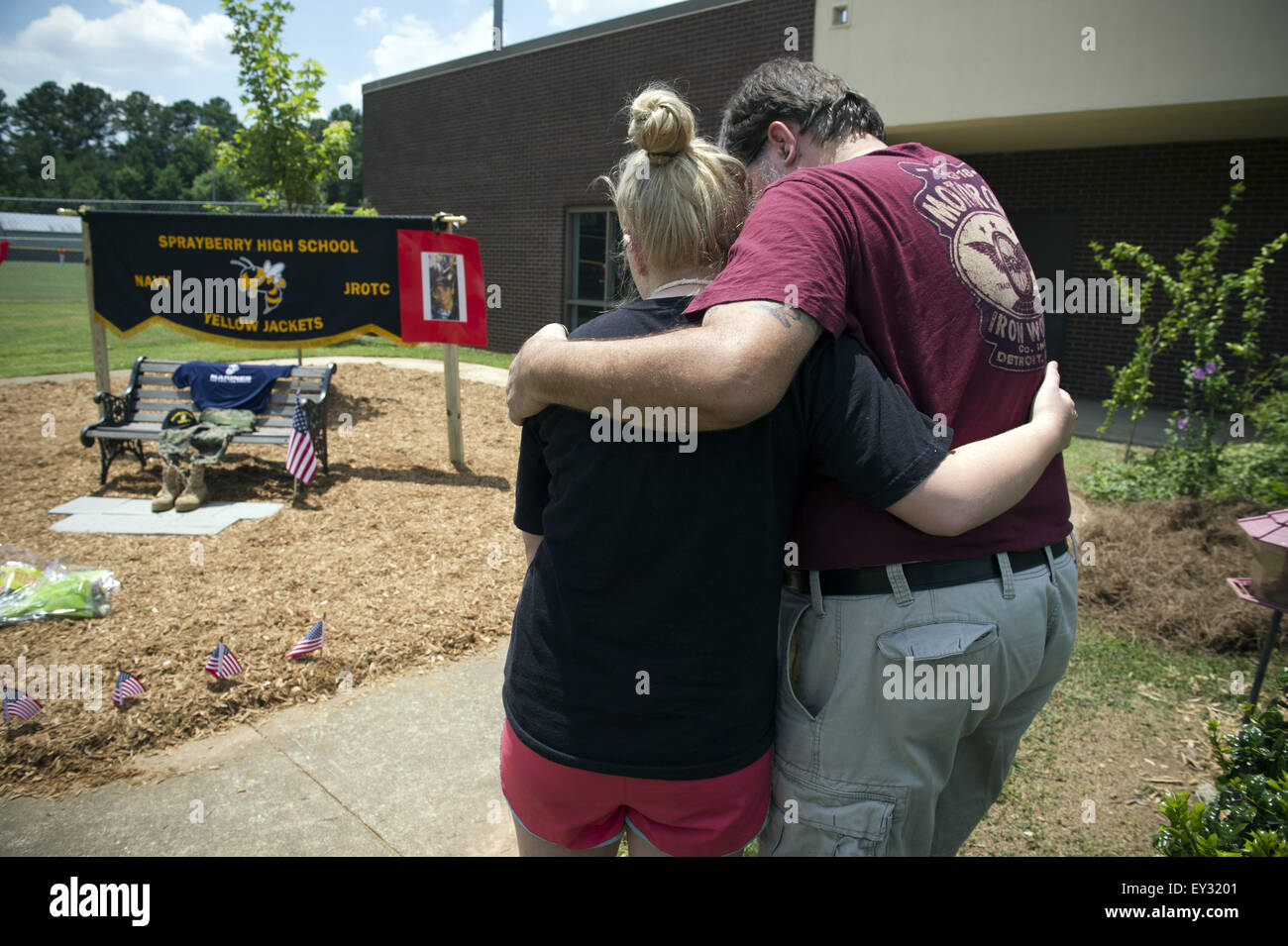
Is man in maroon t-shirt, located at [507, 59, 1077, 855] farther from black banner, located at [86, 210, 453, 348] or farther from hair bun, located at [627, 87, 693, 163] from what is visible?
black banner, located at [86, 210, 453, 348]

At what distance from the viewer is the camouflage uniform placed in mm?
6336

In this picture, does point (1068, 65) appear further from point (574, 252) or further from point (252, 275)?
point (574, 252)

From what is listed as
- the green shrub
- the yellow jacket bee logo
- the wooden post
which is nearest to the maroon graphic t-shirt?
the green shrub

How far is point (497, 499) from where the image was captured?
262 inches

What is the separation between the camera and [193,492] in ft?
20.2

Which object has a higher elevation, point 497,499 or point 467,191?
point 467,191

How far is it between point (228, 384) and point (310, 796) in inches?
211

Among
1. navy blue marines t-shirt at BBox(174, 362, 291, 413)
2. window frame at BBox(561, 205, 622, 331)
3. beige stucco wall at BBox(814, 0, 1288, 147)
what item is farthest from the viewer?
window frame at BBox(561, 205, 622, 331)

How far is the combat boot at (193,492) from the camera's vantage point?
6031 mm

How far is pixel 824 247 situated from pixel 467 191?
1891 cm

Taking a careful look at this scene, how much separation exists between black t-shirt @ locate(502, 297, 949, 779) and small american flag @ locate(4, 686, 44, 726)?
2.91 m

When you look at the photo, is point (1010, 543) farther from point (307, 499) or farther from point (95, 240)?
point (95, 240)

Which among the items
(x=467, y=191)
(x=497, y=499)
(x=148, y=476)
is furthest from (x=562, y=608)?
(x=467, y=191)

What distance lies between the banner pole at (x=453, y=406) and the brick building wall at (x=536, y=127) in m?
7.17
